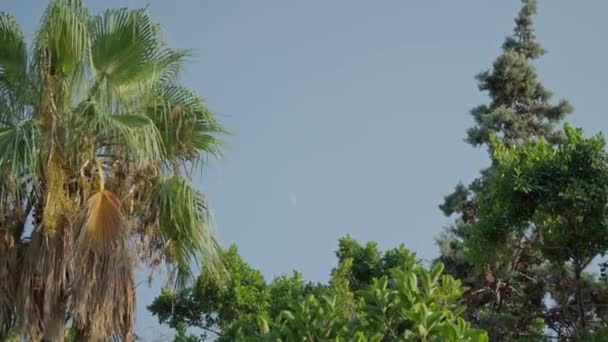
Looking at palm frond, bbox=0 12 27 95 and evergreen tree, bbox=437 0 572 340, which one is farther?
evergreen tree, bbox=437 0 572 340

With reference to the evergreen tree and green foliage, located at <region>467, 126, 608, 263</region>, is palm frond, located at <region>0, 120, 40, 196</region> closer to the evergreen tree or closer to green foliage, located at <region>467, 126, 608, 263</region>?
green foliage, located at <region>467, 126, 608, 263</region>

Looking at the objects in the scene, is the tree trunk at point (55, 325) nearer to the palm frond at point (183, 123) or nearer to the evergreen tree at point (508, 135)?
the palm frond at point (183, 123)

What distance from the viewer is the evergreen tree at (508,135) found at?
59.6 ft

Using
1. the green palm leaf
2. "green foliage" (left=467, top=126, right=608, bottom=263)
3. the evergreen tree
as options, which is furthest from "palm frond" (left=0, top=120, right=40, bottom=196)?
the evergreen tree

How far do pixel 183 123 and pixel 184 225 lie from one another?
3.24 feet

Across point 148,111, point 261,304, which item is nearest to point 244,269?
point 261,304

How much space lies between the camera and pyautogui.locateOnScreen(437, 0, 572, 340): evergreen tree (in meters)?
18.2

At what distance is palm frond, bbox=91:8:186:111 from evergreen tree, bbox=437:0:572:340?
10037 millimetres

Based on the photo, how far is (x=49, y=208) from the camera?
726cm

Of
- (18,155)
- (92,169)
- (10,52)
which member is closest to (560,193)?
(92,169)

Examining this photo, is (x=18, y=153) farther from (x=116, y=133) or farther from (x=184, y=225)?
(x=184, y=225)

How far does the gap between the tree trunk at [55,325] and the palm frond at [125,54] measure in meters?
1.72

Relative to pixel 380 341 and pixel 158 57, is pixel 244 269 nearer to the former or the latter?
pixel 158 57

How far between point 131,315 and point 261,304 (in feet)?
32.7
